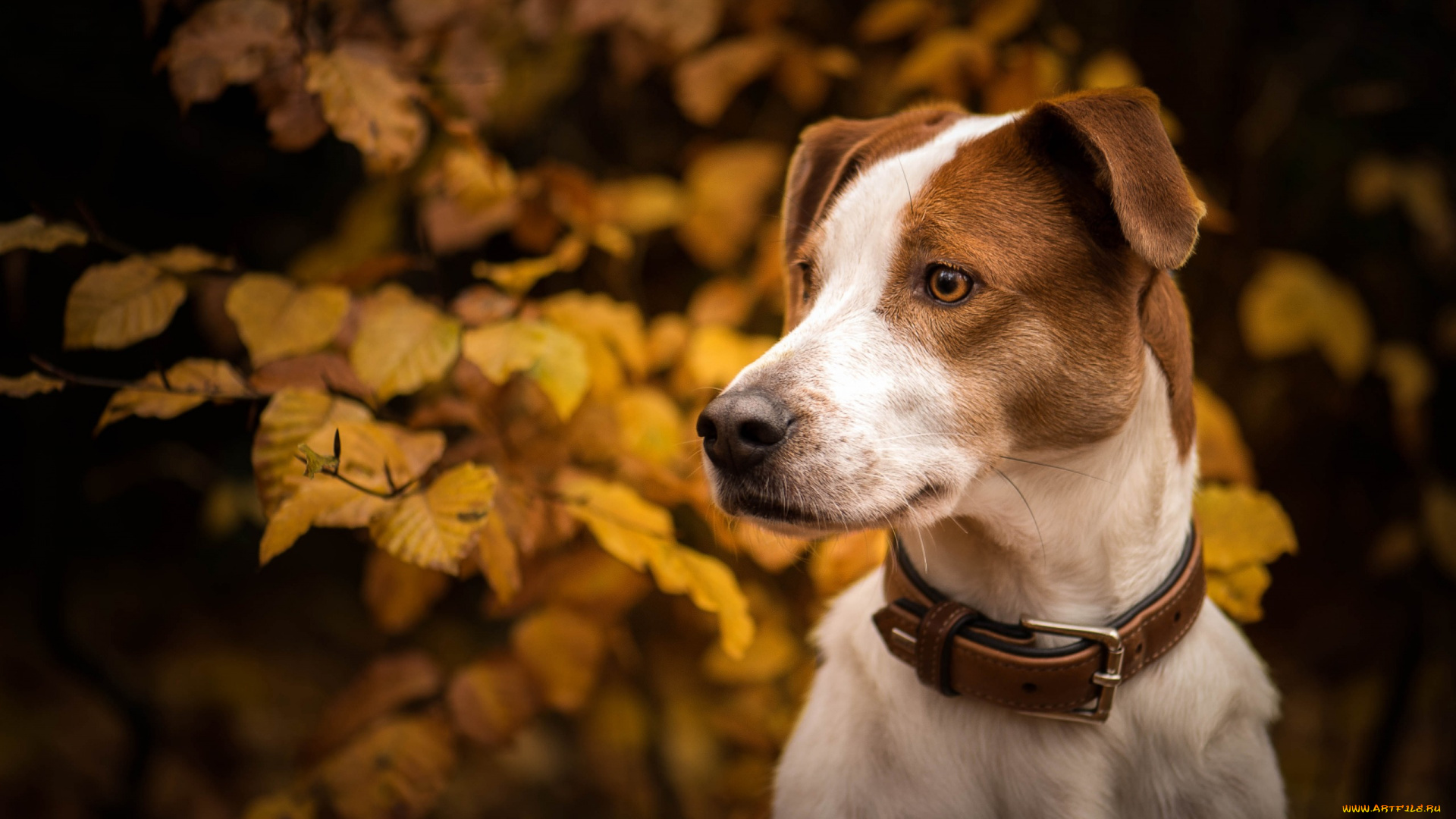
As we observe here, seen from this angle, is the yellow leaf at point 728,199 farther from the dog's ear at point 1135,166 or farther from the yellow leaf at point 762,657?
→ the dog's ear at point 1135,166

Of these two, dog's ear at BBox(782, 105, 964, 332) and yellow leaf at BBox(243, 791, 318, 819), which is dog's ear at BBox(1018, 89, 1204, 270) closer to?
dog's ear at BBox(782, 105, 964, 332)

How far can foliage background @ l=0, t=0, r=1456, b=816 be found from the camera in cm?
303

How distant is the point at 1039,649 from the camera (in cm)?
159

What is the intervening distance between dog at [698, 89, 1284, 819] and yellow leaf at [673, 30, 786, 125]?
1.14 m

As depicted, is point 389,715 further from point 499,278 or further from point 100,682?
point 499,278

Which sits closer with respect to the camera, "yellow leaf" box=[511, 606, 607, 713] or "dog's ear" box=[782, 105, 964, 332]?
"dog's ear" box=[782, 105, 964, 332]

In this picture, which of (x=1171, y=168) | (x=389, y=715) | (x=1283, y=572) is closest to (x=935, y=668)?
(x=1171, y=168)

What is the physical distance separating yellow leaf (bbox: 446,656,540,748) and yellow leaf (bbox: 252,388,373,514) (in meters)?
0.74

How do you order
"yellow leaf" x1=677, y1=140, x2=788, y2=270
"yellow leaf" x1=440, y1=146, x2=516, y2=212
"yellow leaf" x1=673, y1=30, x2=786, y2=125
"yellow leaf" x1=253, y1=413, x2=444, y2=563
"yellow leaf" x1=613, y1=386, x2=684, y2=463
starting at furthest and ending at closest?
"yellow leaf" x1=677, y1=140, x2=788, y2=270 < "yellow leaf" x1=673, y1=30, x2=786, y2=125 < "yellow leaf" x1=613, y1=386, x2=684, y2=463 < "yellow leaf" x1=440, y1=146, x2=516, y2=212 < "yellow leaf" x1=253, y1=413, x2=444, y2=563

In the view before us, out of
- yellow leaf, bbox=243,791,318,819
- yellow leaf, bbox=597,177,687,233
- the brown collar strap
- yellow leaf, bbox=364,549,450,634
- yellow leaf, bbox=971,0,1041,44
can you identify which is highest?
yellow leaf, bbox=971,0,1041,44

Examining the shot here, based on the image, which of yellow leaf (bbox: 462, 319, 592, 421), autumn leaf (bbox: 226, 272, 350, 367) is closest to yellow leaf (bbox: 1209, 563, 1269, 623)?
yellow leaf (bbox: 462, 319, 592, 421)

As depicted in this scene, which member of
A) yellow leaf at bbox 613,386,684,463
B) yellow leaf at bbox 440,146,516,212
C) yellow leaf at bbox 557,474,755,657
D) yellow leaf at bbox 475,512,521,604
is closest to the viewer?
yellow leaf at bbox 475,512,521,604

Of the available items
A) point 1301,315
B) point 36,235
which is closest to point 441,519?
point 36,235

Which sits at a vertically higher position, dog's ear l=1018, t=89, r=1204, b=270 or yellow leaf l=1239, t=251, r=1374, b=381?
dog's ear l=1018, t=89, r=1204, b=270
